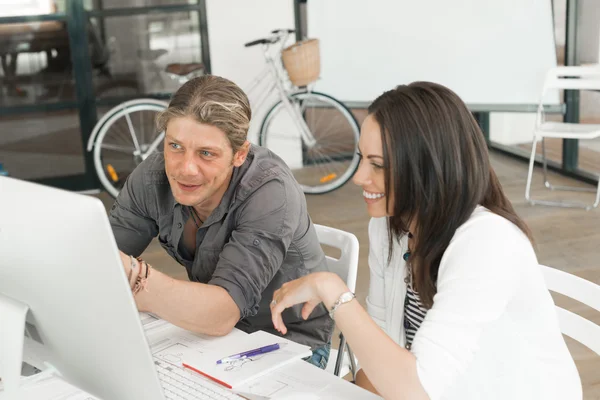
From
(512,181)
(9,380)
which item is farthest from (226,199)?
(512,181)

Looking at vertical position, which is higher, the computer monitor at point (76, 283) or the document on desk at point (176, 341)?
the computer monitor at point (76, 283)

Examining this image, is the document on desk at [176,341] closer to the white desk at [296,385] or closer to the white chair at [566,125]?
the white desk at [296,385]

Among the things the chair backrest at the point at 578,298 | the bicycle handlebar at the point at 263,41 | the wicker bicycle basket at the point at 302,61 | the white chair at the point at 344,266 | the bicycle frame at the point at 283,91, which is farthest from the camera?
the bicycle frame at the point at 283,91

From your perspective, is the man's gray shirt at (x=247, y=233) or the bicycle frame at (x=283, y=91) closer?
the man's gray shirt at (x=247, y=233)

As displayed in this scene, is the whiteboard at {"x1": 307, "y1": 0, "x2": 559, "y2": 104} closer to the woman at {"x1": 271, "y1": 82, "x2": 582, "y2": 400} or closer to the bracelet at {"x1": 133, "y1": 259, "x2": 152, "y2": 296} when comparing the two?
the woman at {"x1": 271, "y1": 82, "x2": 582, "y2": 400}

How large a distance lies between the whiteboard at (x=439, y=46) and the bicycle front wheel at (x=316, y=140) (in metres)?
0.26

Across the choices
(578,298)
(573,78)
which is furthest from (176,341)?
(573,78)

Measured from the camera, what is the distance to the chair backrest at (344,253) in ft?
6.06

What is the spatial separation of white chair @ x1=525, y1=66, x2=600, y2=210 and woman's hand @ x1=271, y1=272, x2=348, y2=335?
341cm

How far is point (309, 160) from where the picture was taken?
230 inches

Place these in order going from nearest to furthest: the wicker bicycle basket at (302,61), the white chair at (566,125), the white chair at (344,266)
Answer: the white chair at (344,266)
the white chair at (566,125)
the wicker bicycle basket at (302,61)

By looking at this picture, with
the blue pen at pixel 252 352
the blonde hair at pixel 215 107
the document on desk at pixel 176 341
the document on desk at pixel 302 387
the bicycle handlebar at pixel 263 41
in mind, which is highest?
the bicycle handlebar at pixel 263 41

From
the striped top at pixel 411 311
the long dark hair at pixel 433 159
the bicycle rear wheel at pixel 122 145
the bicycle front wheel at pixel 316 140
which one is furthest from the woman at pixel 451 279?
the bicycle rear wheel at pixel 122 145

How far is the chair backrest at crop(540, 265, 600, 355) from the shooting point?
148 centimetres
